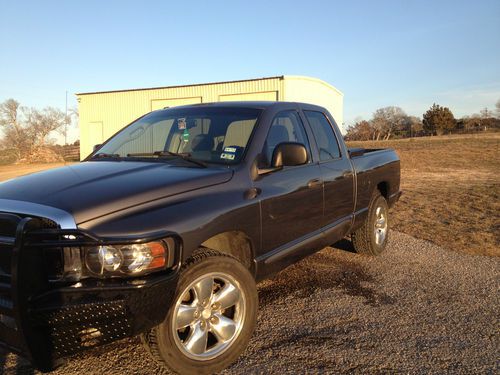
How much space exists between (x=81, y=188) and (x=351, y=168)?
3.08 metres

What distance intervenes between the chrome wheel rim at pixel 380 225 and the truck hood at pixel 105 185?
309 centimetres

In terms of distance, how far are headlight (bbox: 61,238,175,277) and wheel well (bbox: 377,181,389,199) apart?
405cm

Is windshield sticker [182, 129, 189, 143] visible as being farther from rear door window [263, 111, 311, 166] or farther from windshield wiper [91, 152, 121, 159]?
rear door window [263, 111, 311, 166]

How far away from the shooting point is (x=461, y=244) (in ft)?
19.2

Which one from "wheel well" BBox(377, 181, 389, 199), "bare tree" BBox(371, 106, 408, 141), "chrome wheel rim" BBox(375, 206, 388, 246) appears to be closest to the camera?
"chrome wheel rim" BBox(375, 206, 388, 246)

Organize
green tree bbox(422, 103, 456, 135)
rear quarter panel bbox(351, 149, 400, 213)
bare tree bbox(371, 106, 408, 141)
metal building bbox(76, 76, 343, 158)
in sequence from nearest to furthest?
1. rear quarter panel bbox(351, 149, 400, 213)
2. metal building bbox(76, 76, 343, 158)
3. green tree bbox(422, 103, 456, 135)
4. bare tree bbox(371, 106, 408, 141)

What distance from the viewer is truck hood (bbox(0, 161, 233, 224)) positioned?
7.76 feet

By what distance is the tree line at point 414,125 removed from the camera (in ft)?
200

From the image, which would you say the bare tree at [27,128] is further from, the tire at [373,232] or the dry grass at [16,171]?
the tire at [373,232]

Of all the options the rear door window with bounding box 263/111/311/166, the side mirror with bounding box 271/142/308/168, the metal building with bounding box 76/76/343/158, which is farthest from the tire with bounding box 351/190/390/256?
the metal building with bounding box 76/76/343/158

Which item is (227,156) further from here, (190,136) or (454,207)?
(454,207)

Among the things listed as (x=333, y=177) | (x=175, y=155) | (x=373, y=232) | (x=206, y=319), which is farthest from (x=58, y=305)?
(x=373, y=232)

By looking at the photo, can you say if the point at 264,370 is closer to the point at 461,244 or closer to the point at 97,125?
the point at 461,244

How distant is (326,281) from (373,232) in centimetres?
120
